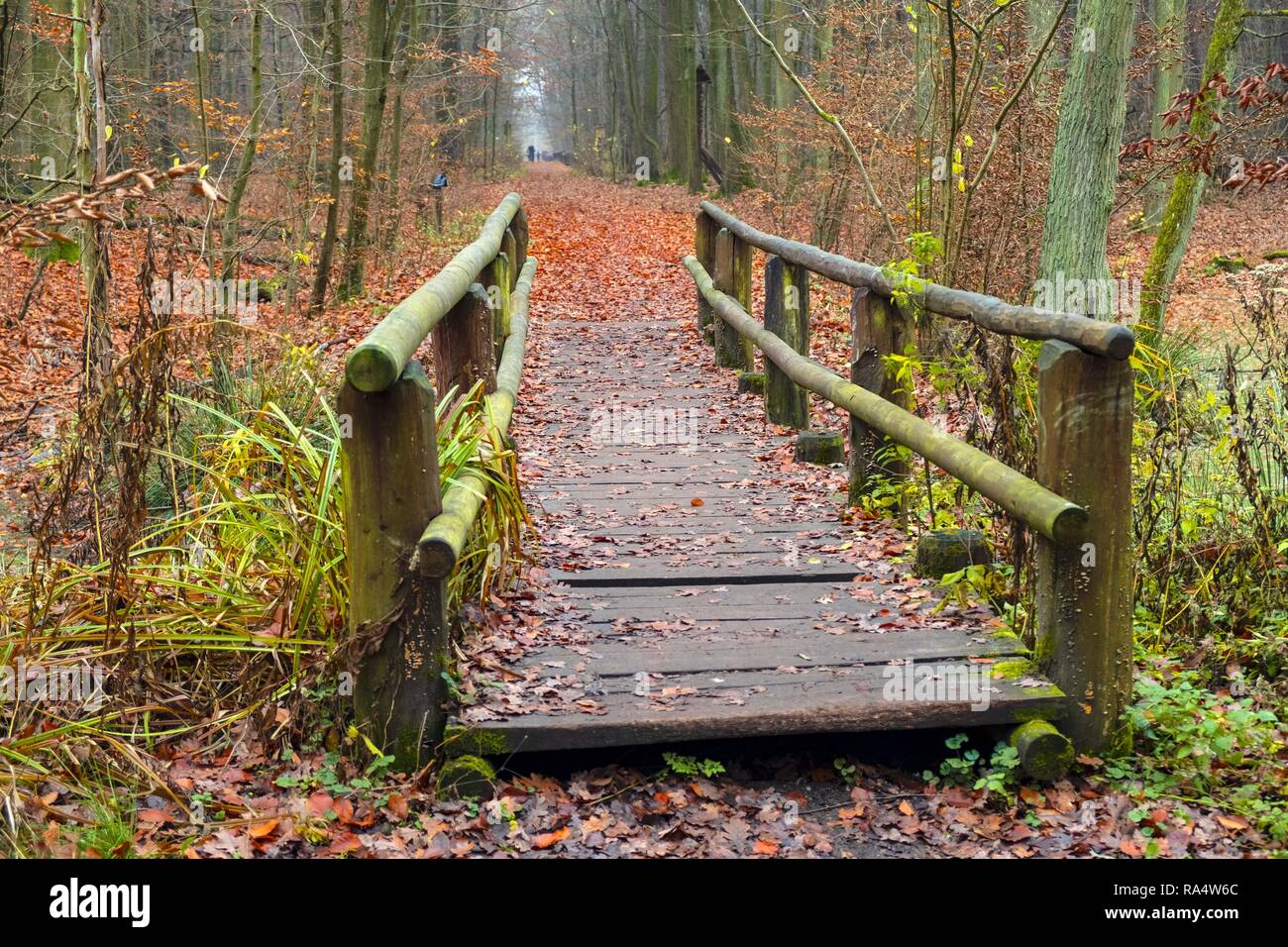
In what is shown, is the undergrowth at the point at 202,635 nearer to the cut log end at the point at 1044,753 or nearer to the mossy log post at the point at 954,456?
the mossy log post at the point at 954,456

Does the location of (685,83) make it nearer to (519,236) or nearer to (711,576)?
(519,236)

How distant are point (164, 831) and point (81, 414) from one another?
1.52m

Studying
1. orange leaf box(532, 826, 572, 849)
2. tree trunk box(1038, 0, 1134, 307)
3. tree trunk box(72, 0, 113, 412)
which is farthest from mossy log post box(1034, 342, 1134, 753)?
tree trunk box(1038, 0, 1134, 307)

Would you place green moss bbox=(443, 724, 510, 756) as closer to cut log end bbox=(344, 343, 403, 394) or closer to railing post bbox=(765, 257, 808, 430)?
cut log end bbox=(344, 343, 403, 394)

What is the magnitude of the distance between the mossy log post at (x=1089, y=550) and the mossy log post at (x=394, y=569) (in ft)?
6.94

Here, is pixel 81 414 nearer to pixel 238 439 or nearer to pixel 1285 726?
pixel 238 439

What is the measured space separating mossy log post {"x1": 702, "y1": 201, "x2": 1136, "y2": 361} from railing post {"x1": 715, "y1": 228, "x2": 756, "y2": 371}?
2.66 metres

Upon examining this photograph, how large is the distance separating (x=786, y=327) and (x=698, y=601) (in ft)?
13.2

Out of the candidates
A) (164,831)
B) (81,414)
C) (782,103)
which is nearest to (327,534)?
(81,414)

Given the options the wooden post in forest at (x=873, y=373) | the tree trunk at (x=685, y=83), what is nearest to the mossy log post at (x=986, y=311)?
the wooden post in forest at (x=873, y=373)

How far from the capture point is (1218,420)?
6.32 meters

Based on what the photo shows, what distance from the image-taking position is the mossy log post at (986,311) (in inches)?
151

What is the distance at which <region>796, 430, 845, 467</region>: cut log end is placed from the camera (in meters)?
7.36

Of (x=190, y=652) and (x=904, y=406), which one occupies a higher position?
(x=904, y=406)
